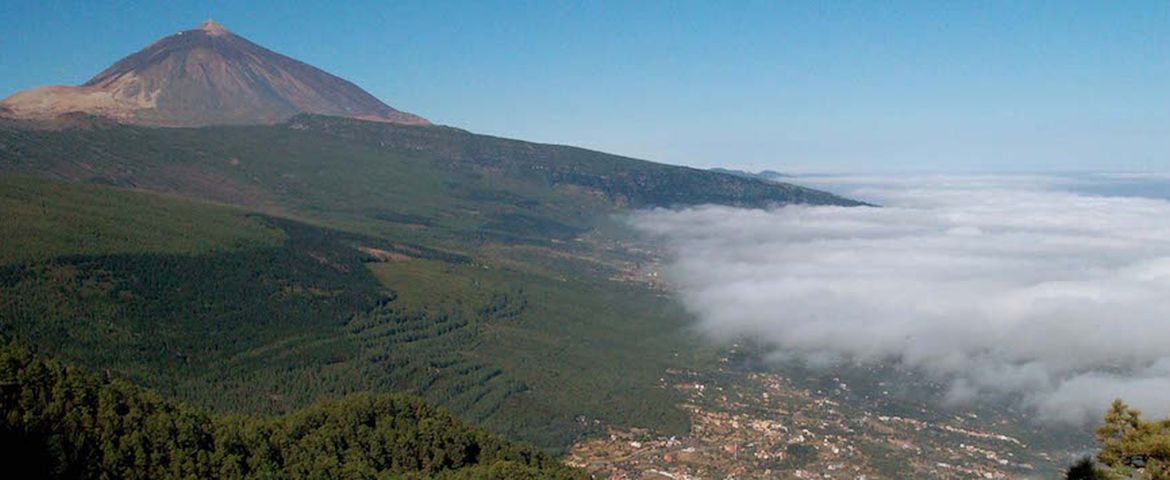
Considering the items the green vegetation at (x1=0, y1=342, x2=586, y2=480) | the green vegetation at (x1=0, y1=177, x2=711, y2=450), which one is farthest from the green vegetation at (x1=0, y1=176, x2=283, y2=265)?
the green vegetation at (x1=0, y1=342, x2=586, y2=480)

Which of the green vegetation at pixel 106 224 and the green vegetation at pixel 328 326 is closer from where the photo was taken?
the green vegetation at pixel 328 326

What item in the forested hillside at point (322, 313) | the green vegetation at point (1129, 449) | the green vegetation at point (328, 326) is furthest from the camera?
the forested hillside at point (322, 313)

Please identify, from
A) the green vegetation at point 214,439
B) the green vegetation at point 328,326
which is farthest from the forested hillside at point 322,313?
the green vegetation at point 214,439

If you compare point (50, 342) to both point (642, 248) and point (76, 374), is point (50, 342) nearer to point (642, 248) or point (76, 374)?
point (76, 374)

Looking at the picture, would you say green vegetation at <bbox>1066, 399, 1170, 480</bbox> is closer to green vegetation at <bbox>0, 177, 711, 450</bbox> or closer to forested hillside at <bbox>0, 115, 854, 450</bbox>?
green vegetation at <bbox>0, 177, 711, 450</bbox>

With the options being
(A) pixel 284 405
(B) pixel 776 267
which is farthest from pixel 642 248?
(A) pixel 284 405

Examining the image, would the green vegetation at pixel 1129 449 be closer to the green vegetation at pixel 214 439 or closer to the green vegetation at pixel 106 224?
the green vegetation at pixel 214 439

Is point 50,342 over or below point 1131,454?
below

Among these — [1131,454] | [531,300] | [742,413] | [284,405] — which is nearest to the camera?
[1131,454]

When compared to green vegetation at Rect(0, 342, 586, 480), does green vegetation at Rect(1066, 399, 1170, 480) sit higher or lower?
higher
